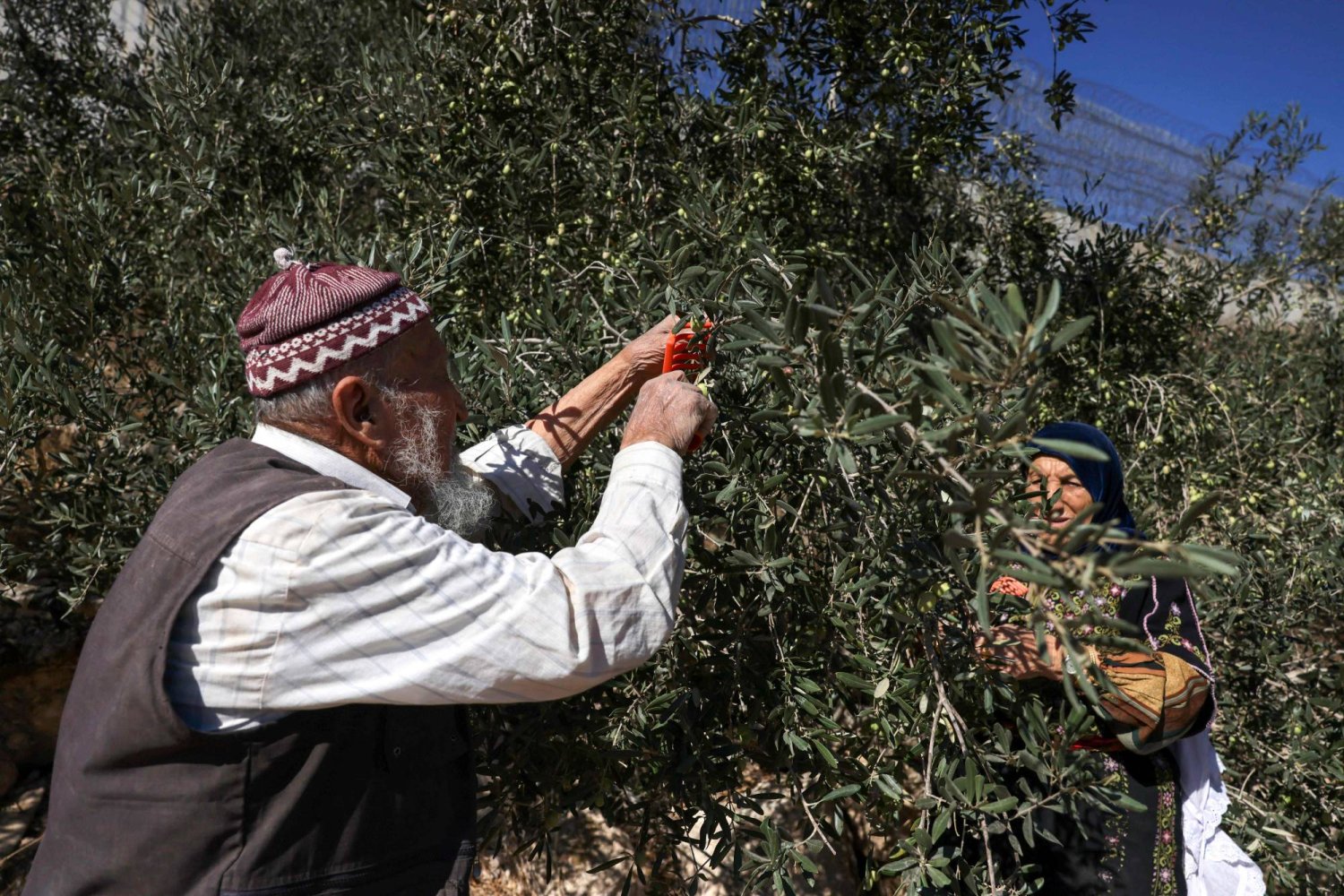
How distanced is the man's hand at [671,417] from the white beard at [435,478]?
0.39 meters

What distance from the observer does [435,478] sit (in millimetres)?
1833

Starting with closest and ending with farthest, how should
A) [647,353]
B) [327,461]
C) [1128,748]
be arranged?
1. [327,461]
2. [647,353]
3. [1128,748]

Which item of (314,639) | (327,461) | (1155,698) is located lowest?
(314,639)

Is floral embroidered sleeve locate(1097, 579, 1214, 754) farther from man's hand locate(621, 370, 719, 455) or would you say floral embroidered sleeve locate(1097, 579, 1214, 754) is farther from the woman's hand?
man's hand locate(621, 370, 719, 455)

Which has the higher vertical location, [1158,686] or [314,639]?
[1158,686]

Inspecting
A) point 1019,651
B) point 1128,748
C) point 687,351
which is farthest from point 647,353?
point 1128,748

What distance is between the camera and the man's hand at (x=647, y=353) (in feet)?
6.78

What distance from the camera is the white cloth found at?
7.97ft

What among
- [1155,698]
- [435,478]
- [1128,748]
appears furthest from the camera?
[1128,748]

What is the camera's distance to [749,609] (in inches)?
82.4

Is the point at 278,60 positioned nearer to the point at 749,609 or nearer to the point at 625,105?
the point at 625,105

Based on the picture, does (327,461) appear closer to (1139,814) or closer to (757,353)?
(757,353)

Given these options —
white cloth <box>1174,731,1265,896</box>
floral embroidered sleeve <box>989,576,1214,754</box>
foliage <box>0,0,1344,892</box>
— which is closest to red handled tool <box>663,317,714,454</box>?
foliage <box>0,0,1344,892</box>

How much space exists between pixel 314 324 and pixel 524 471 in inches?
25.0
